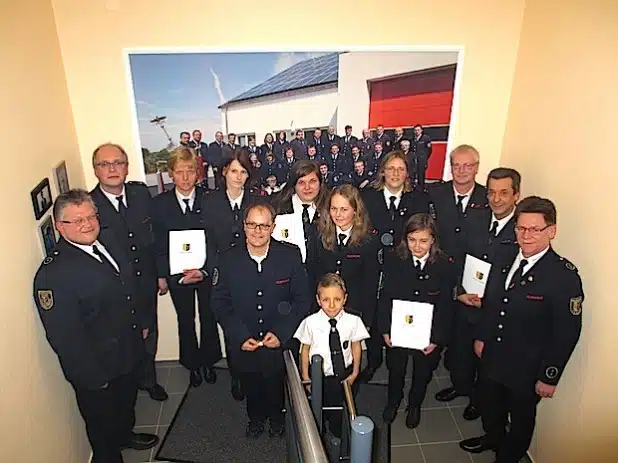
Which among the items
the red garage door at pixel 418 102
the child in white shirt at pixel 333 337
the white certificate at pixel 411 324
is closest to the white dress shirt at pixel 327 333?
the child in white shirt at pixel 333 337

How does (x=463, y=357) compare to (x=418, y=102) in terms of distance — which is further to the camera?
(x=418, y=102)

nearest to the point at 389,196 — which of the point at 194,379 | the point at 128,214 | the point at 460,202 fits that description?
the point at 460,202

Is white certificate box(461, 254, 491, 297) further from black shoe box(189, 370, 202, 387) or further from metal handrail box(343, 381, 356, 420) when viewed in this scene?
black shoe box(189, 370, 202, 387)

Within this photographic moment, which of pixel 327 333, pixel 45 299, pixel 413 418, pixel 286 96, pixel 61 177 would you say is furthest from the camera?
pixel 286 96

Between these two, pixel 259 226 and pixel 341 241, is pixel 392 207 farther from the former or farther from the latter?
pixel 259 226

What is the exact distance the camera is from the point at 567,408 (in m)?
3.04

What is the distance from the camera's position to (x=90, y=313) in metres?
2.73

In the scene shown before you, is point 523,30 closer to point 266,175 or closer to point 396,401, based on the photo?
point 266,175

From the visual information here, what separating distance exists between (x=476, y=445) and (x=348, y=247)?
1.63m

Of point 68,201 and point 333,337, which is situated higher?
point 68,201

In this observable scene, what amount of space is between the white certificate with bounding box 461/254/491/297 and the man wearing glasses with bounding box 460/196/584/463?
149mm
